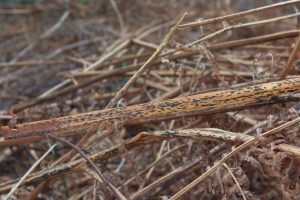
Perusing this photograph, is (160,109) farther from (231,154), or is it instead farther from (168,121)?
(168,121)

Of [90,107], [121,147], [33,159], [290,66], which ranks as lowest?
[33,159]

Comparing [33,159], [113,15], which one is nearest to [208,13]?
[113,15]

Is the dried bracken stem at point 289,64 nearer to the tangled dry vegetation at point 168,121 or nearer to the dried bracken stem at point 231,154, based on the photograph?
the tangled dry vegetation at point 168,121

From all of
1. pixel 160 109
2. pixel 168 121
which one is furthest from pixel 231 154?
pixel 168 121

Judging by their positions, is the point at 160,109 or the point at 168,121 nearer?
the point at 160,109

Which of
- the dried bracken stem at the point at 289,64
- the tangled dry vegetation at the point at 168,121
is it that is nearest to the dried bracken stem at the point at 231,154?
the tangled dry vegetation at the point at 168,121

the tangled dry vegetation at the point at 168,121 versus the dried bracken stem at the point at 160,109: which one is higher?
the dried bracken stem at the point at 160,109

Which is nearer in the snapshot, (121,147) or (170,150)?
(121,147)

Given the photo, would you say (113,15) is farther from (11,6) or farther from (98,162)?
(98,162)
